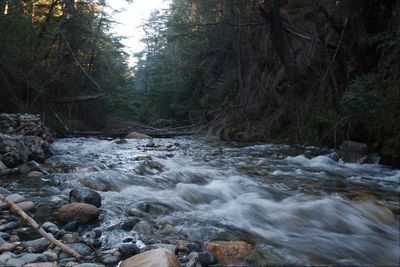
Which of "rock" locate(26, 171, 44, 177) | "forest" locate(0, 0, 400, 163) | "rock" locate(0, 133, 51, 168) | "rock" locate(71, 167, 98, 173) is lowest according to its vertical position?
"rock" locate(71, 167, 98, 173)

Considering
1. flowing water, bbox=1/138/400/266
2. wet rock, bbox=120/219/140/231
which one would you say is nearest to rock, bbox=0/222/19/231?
flowing water, bbox=1/138/400/266

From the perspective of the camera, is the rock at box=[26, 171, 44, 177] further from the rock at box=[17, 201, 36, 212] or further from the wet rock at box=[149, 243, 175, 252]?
the wet rock at box=[149, 243, 175, 252]

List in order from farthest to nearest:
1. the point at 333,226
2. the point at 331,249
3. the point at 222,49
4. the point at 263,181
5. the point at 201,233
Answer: the point at 222,49
the point at 263,181
the point at 333,226
the point at 201,233
the point at 331,249

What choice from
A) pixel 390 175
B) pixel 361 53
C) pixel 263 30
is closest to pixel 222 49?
pixel 263 30

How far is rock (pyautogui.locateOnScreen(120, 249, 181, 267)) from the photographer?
223 centimetres

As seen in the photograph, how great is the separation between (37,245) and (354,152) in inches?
239

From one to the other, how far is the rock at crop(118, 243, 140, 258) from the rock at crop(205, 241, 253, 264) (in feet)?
1.80

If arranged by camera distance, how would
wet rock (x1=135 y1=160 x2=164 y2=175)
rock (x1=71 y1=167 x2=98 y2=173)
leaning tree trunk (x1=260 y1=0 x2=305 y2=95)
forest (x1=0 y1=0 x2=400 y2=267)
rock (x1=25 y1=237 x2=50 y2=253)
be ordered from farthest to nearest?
leaning tree trunk (x1=260 y1=0 x2=305 y2=95), wet rock (x1=135 y1=160 x2=164 y2=175), rock (x1=71 y1=167 x2=98 y2=173), forest (x1=0 y1=0 x2=400 y2=267), rock (x1=25 y1=237 x2=50 y2=253)

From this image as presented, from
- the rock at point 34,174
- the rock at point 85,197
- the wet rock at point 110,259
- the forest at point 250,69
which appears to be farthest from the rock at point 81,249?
the forest at point 250,69

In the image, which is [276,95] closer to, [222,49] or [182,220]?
[222,49]

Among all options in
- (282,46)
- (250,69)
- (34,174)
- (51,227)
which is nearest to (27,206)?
(51,227)

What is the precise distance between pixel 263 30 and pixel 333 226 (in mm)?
11428

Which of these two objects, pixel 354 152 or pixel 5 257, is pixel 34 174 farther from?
pixel 354 152

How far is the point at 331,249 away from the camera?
286cm
